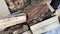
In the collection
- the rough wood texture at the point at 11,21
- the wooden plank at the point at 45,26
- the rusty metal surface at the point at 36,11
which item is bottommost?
the wooden plank at the point at 45,26

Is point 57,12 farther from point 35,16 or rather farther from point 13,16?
point 13,16

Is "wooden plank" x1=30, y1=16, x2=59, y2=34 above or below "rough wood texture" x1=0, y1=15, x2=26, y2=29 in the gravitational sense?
below

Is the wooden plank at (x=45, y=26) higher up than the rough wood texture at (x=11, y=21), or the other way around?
the rough wood texture at (x=11, y=21)

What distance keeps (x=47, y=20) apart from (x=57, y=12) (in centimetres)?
12

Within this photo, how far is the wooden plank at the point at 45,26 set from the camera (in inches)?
42.5

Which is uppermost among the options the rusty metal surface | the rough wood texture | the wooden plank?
the rusty metal surface

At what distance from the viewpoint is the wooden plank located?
1.08 m

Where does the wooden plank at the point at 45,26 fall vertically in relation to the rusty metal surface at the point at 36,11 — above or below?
below

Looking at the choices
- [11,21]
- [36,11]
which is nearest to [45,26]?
[36,11]

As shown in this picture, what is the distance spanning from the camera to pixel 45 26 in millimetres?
1086

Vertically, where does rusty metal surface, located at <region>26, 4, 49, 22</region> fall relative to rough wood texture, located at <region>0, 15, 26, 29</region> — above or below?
above

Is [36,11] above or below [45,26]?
above

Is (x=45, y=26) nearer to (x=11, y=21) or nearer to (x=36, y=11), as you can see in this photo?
(x=36, y=11)

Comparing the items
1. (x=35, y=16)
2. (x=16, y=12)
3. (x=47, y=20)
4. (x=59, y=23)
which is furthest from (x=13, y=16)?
(x=59, y=23)
